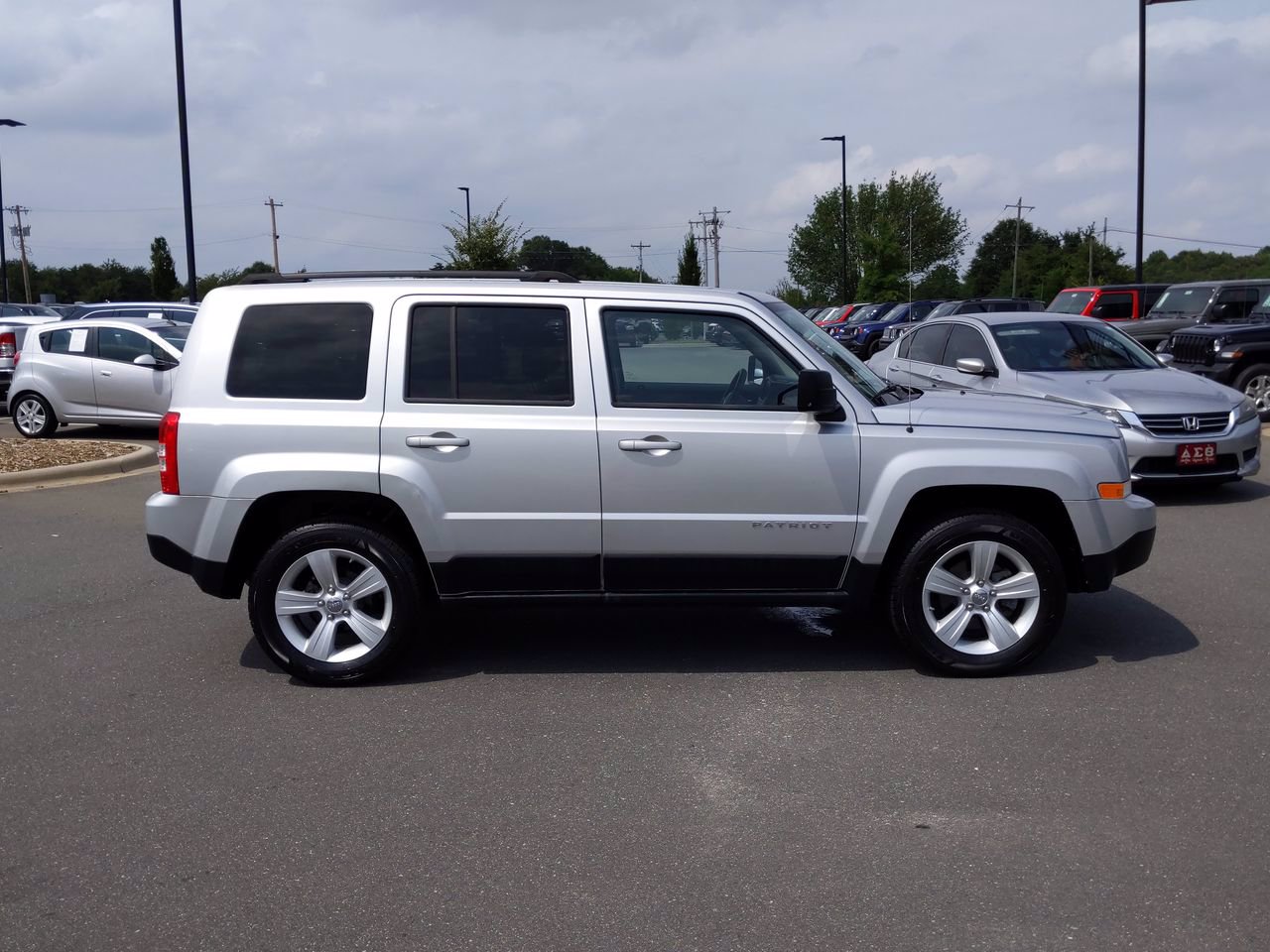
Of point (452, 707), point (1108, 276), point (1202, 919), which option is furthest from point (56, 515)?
point (1108, 276)

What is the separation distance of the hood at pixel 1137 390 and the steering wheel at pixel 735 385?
18.2ft

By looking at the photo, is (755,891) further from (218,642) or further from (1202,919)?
(218,642)

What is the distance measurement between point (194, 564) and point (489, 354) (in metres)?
1.67

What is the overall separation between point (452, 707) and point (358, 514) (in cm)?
104

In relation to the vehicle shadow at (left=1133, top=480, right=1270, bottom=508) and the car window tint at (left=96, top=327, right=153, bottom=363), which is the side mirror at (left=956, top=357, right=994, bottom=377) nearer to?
the vehicle shadow at (left=1133, top=480, right=1270, bottom=508)

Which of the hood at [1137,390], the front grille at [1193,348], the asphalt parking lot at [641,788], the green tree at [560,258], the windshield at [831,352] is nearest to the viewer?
the asphalt parking lot at [641,788]

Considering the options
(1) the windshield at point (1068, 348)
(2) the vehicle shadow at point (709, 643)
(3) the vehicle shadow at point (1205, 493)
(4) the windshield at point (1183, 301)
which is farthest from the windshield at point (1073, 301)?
(2) the vehicle shadow at point (709, 643)

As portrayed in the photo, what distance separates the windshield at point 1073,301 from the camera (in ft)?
73.4

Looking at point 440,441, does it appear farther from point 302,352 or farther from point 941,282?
point 941,282

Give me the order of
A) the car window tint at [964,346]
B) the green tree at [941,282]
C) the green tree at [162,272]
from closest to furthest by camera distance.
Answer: the car window tint at [964,346] → the green tree at [162,272] → the green tree at [941,282]

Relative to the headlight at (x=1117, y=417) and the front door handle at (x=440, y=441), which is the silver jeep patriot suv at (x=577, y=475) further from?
the headlight at (x=1117, y=417)

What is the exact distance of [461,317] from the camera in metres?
5.71

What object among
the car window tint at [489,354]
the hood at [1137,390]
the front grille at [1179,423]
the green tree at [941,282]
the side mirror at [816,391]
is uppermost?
the green tree at [941,282]

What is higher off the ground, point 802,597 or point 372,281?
point 372,281
